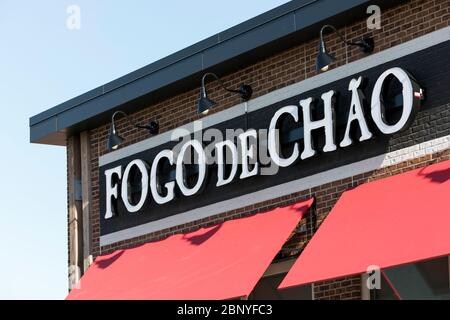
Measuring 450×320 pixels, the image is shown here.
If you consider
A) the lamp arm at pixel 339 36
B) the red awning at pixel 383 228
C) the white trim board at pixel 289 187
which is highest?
the lamp arm at pixel 339 36

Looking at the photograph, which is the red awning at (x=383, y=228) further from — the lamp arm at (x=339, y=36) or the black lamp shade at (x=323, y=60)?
the lamp arm at (x=339, y=36)

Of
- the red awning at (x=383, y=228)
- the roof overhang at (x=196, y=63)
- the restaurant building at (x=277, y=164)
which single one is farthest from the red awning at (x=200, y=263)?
the roof overhang at (x=196, y=63)

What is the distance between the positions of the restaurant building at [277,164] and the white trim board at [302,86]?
0.08 ft

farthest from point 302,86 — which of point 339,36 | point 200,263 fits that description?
point 200,263

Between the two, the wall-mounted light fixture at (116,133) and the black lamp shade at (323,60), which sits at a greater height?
the wall-mounted light fixture at (116,133)

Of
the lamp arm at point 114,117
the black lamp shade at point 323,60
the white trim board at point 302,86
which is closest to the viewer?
the white trim board at point 302,86

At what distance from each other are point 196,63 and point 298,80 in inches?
84.7

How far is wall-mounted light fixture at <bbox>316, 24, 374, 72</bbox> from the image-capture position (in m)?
17.3

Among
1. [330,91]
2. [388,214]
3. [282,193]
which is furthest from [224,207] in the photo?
[388,214]

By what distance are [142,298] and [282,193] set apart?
268cm

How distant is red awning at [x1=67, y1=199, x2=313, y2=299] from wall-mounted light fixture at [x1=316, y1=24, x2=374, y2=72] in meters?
2.16

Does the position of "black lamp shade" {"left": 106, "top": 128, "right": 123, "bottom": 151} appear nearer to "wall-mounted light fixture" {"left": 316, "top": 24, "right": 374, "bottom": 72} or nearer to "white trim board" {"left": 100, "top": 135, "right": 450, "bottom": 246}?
"white trim board" {"left": 100, "top": 135, "right": 450, "bottom": 246}

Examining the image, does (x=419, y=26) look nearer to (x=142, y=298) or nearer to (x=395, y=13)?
(x=395, y=13)

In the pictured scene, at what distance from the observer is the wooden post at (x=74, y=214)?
23047 mm
